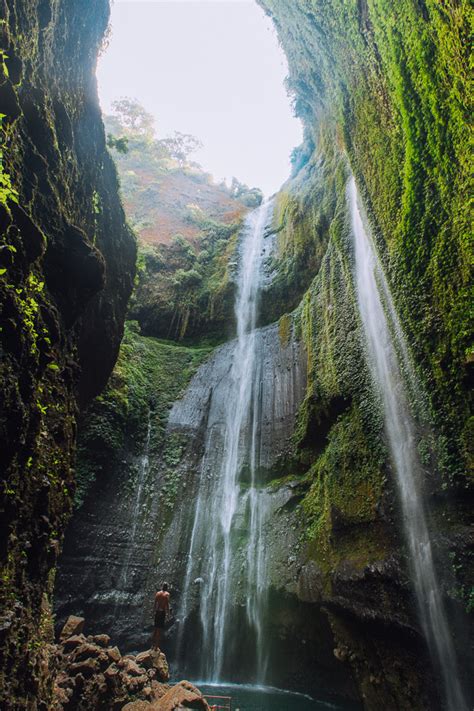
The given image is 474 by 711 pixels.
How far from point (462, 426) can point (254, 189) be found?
1217 inches

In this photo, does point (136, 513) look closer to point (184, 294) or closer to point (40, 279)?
point (40, 279)

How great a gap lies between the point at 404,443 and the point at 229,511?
5607mm

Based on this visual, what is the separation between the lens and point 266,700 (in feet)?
23.4

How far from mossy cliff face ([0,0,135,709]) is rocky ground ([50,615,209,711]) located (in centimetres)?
114

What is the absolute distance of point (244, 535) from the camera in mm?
9641

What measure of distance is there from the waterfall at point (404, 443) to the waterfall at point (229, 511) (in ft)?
14.1

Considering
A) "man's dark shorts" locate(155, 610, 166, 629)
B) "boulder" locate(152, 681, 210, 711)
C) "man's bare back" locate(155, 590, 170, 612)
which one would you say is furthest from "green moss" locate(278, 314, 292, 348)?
"boulder" locate(152, 681, 210, 711)

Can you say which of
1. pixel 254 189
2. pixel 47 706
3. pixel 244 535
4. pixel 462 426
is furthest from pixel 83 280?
pixel 254 189

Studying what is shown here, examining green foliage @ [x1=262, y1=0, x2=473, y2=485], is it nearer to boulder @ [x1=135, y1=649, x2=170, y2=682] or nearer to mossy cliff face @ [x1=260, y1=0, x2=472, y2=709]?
mossy cliff face @ [x1=260, y1=0, x2=472, y2=709]

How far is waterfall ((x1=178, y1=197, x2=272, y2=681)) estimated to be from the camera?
28.0 feet

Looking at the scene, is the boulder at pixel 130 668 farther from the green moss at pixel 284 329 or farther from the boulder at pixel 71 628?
the green moss at pixel 284 329

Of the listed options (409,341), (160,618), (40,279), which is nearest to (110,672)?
(160,618)

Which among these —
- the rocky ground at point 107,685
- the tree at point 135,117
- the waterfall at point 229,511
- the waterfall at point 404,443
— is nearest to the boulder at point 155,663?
the rocky ground at point 107,685

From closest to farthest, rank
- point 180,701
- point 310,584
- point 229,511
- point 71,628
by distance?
point 180,701 < point 71,628 < point 310,584 < point 229,511
